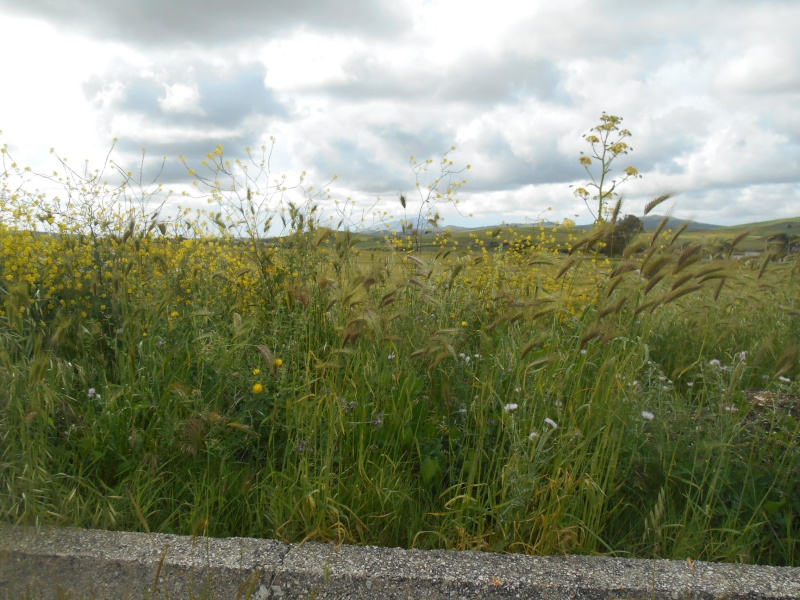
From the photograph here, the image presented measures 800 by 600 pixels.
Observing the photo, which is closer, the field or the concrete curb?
the concrete curb

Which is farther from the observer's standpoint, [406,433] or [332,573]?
[406,433]

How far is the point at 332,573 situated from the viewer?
202cm

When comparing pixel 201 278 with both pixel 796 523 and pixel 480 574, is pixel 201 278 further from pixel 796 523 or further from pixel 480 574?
pixel 796 523

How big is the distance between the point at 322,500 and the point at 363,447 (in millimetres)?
282

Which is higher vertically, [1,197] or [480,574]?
[1,197]

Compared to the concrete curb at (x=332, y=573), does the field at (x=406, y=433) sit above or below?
above

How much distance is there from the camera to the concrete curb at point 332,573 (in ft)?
6.57

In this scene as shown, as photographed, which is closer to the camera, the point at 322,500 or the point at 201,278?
the point at 322,500

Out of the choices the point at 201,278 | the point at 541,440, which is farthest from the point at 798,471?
the point at 201,278

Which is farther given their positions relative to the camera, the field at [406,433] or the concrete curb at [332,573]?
the field at [406,433]

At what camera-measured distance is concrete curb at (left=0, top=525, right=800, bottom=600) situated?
78.9 inches

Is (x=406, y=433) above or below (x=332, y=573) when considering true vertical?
above

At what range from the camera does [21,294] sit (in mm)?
2869

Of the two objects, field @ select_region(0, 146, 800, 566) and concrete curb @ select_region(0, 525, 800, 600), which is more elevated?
field @ select_region(0, 146, 800, 566)
